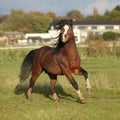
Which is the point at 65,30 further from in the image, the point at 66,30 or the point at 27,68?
the point at 27,68

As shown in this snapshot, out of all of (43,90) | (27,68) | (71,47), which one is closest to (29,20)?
(43,90)

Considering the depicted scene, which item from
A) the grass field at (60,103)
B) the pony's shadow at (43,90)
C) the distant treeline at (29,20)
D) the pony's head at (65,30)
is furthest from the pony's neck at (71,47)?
the distant treeline at (29,20)

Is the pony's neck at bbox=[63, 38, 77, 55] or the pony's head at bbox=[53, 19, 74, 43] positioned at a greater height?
the pony's head at bbox=[53, 19, 74, 43]

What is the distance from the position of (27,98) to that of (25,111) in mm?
2780

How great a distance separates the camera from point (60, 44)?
1191 centimetres

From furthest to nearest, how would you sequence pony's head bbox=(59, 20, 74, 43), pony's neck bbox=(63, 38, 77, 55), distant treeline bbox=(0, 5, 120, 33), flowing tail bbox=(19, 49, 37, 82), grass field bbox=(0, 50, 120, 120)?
distant treeline bbox=(0, 5, 120, 33)
flowing tail bbox=(19, 49, 37, 82)
pony's neck bbox=(63, 38, 77, 55)
pony's head bbox=(59, 20, 74, 43)
grass field bbox=(0, 50, 120, 120)

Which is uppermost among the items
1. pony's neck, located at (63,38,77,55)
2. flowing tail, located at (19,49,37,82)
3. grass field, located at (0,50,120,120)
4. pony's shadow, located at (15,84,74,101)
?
pony's neck, located at (63,38,77,55)

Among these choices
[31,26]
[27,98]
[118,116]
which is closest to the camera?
[118,116]

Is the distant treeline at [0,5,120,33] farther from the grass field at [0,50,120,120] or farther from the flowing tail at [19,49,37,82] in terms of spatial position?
the flowing tail at [19,49,37,82]

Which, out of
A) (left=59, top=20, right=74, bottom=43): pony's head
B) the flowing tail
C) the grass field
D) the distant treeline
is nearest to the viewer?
the grass field

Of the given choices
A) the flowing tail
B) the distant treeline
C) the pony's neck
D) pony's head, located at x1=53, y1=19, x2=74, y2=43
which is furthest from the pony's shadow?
the distant treeline

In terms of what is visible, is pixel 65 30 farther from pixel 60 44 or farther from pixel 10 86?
pixel 10 86

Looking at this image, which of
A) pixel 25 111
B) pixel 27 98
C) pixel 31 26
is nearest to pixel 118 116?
pixel 25 111

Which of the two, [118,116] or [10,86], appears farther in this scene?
[10,86]
